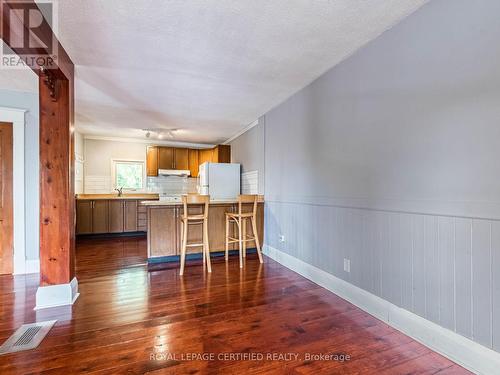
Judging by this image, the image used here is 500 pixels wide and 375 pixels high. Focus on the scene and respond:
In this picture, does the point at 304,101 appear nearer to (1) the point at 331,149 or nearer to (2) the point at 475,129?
(1) the point at 331,149

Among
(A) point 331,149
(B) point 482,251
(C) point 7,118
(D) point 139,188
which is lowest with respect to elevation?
(B) point 482,251

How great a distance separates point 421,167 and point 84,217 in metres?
6.13

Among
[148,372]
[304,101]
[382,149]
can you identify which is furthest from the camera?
[304,101]

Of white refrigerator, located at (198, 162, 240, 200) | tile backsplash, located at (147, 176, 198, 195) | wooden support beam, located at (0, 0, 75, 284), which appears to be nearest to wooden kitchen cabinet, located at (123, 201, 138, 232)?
tile backsplash, located at (147, 176, 198, 195)

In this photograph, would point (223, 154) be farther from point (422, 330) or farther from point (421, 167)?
point (422, 330)

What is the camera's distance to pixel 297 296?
2.41 metres

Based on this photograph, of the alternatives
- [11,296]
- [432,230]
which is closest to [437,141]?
[432,230]

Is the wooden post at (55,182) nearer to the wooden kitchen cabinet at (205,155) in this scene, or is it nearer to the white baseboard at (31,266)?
the white baseboard at (31,266)

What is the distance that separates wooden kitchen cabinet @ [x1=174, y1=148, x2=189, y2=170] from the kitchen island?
8.76ft

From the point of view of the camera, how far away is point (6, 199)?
120 inches

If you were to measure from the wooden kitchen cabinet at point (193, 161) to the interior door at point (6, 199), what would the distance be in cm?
359

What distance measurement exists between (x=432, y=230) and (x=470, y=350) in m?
0.71

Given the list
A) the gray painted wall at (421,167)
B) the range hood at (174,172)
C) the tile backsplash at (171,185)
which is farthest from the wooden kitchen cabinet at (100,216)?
the gray painted wall at (421,167)

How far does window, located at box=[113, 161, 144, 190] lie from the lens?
20.0 feet
